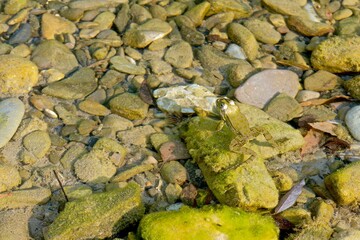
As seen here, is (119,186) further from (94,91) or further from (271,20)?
(271,20)

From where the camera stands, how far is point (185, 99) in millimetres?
5285

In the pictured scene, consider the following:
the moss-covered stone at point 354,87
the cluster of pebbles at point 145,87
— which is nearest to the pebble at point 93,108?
the cluster of pebbles at point 145,87

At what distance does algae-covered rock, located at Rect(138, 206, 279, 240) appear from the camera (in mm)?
3867

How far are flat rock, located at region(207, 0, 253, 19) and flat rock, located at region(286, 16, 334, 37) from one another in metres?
0.57

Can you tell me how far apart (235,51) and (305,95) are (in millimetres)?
979

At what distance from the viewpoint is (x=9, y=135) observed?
4883 mm

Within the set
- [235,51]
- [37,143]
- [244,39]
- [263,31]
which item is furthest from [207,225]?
[263,31]

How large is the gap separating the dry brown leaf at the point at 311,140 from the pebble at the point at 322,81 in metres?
0.66

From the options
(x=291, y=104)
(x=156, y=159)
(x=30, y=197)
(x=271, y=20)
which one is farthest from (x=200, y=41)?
(x=30, y=197)

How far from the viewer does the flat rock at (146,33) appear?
601 centimetres

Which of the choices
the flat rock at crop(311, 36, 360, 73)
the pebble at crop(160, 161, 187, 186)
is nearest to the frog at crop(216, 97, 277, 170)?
the pebble at crop(160, 161, 187, 186)

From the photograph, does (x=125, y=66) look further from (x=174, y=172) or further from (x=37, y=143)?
(x=174, y=172)

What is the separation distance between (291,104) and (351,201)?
126 cm

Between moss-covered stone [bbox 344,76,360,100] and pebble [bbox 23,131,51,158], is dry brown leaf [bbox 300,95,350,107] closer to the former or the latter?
moss-covered stone [bbox 344,76,360,100]
